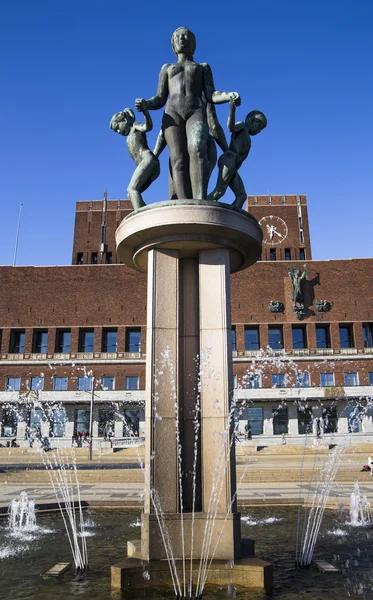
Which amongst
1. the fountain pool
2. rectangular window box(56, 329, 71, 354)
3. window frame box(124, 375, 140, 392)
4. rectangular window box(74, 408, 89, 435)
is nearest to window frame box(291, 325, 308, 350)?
window frame box(124, 375, 140, 392)

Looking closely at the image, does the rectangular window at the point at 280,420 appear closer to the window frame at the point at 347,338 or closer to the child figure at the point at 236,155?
the window frame at the point at 347,338

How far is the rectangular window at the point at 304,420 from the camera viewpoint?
1967 inches

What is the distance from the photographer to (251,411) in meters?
50.7

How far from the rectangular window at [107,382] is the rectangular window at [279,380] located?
51.2 feet

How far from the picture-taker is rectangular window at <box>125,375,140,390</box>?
2025 inches

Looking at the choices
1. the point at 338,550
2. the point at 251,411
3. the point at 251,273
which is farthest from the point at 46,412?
the point at 338,550

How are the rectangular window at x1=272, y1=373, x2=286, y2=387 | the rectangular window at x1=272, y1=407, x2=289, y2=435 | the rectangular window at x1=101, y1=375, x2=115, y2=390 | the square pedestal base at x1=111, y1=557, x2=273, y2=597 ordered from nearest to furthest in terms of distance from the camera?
the square pedestal base at x1=111, y1=557, x2=273, y2=597, the rectangular window at x1=272, y1=407, x2=289, y2=435, the rectangular window at x1=272, y1=373, x2=286, y2=387, the rectangular window at x1=101, y1=375, x2=115, y2=390

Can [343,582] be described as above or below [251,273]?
below

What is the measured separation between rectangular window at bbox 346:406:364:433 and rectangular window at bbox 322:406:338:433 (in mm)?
1215

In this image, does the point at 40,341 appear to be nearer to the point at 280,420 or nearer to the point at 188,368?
the point at 280,420

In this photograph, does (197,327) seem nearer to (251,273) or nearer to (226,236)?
(226,236)

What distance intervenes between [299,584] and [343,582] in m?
0.58

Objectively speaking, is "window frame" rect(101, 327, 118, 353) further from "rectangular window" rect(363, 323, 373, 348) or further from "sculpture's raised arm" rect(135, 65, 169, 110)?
"sculpture's raised arm" rect(135, 65, 169, 110)

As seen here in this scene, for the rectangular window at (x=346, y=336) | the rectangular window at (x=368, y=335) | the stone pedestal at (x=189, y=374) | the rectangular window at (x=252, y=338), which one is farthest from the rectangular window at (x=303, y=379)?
the stone pedestal at (x=189, y=374)
